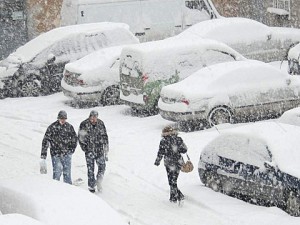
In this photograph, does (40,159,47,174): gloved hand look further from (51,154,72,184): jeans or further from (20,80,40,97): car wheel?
(20,80,40,97): car wheel

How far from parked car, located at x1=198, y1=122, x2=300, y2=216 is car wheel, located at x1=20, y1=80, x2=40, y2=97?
8.89m

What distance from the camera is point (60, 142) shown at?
13320 millimetres

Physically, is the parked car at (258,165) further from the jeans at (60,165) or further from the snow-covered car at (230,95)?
the snow-covered car at (230,95)

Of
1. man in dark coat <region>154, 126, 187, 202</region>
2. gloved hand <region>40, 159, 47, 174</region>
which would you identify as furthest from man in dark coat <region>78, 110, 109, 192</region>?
man in dark coat <region>154, 126, 187, 202</region>

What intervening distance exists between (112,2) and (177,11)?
2.27 m

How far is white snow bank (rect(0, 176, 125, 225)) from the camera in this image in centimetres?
→ 878

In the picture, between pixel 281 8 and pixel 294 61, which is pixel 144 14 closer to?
pixel 281 8

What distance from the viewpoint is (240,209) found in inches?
490

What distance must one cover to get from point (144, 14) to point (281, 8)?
5287mm

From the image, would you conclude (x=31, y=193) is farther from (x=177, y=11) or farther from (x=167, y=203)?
(x=177, y=11)

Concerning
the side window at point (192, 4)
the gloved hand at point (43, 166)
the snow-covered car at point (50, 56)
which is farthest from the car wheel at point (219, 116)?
the side window at point (192, 4)

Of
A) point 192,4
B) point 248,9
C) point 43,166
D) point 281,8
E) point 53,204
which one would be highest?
point 53,204

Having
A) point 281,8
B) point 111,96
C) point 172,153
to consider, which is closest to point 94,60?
point 111,96

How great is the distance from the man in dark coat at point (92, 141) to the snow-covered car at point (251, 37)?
29.7 feet
